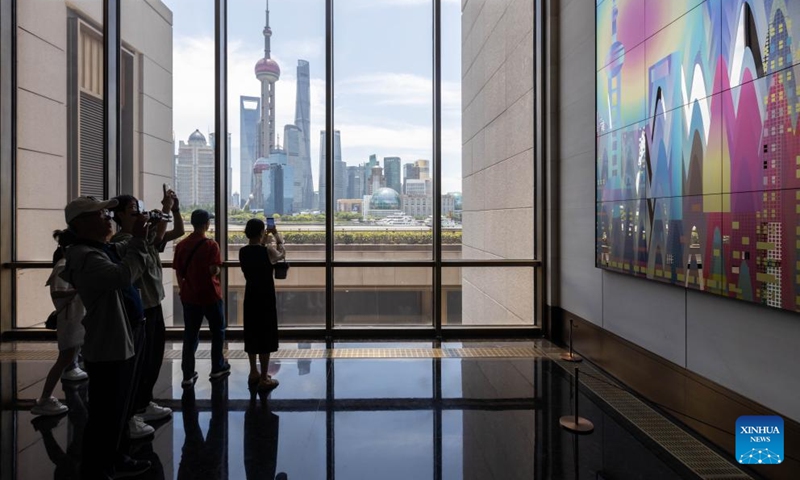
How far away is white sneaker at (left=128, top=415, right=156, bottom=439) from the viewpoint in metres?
3.23

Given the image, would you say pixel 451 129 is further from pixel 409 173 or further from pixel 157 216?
pixel 157 216

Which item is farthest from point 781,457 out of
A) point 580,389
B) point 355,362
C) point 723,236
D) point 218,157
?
point 218,157

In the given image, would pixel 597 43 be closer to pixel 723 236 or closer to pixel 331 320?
pixel 723 236

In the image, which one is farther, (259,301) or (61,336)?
(259,301)

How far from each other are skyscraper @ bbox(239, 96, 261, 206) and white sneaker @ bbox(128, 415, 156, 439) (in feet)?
12.2

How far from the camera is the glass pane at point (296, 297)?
6336 millimetres

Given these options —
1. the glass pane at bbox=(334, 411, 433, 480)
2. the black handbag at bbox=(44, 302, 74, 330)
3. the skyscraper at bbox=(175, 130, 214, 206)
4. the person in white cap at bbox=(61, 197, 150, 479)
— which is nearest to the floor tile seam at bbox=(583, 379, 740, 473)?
the glass pane at bbox=(334, 411, 433, 480)

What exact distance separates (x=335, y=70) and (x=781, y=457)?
597 cm

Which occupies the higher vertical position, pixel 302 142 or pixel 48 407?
pixel 302 142

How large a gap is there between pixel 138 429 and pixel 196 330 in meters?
1.30

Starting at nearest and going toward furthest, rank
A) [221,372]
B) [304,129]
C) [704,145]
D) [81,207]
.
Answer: [81,207] → [704,145] → [221,372] → [304,129]

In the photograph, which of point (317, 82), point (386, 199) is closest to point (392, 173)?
point (386, 199)

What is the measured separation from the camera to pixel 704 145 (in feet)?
10.4

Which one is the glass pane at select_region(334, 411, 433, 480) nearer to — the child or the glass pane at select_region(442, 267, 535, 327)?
the child
